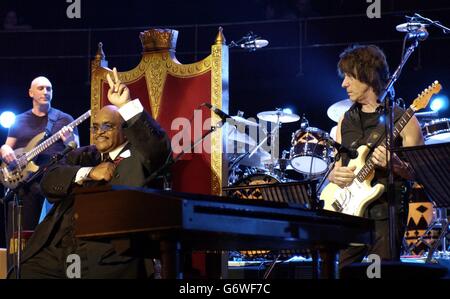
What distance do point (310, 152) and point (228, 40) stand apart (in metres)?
2.96

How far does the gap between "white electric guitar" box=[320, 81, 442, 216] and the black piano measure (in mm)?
1349

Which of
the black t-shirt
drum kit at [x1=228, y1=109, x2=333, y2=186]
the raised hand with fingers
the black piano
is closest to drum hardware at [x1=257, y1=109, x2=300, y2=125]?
drum kit at [x1=228, y1=109, x2=333, y2=186]

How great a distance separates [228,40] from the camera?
10914 mm

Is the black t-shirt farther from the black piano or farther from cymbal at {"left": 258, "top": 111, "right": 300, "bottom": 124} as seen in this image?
the black piano

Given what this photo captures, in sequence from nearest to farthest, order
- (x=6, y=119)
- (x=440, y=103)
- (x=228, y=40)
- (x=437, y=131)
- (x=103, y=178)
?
(x=103, y=178), (x=437, y=131), (x=440, y=103), (x=6, y=119), (x=228, y=40)

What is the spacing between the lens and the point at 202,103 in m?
5.54

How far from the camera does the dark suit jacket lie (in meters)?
4.50

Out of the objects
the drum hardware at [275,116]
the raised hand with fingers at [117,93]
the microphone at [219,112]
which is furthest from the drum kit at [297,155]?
the raised hand with fingers at [117,93]

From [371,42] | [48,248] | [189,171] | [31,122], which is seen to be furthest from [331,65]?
[48,248]

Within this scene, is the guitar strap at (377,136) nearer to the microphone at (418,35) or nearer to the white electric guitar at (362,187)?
the white electric guitar at (362,187)

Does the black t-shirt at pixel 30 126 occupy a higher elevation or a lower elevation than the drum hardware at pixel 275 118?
lower

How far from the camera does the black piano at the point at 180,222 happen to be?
2.69m

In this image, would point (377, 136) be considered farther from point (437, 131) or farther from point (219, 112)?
point (437, 131)

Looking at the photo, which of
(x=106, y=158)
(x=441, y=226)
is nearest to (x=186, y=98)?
(x=106, y=158)
